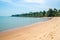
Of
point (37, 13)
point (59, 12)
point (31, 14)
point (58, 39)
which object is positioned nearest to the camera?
point (58, 39)

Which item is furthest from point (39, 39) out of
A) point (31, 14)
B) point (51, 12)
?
point (31, 14)

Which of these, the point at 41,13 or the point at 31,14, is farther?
the point at 31,14

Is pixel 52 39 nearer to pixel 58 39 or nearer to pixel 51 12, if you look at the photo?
pixel 58 39

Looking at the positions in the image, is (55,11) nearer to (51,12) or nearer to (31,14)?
(51,12)

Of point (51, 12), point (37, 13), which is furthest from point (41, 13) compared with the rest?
point (51, 12)

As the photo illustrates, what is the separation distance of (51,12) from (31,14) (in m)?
30.8

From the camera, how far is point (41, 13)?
263 feet

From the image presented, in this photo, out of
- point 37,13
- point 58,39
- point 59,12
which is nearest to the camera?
point 58,39

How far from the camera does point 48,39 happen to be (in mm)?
5836

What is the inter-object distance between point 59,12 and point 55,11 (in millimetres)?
2258

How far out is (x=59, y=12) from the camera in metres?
66.8

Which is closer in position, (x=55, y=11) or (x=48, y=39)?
(x=48, y=39)

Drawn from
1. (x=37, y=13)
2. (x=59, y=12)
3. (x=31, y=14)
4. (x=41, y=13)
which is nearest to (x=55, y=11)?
(x=59, y=12)

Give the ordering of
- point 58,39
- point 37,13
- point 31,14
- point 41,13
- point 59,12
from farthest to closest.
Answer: point 31,14, point 37,13, point 41,13, point 59,12, point 58,39
